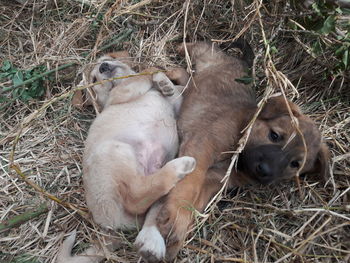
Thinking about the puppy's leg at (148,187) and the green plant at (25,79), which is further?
the green plant at (25,79)

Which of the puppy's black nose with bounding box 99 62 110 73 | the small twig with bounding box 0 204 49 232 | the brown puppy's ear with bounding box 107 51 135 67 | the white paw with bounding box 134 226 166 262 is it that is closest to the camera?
the white paw with bounding box 134 226 166 262

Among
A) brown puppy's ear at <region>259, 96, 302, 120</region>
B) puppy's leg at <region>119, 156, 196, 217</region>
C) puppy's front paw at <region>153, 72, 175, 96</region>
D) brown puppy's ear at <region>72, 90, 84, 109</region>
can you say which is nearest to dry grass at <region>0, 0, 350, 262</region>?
brown puppy's ear at <region>72, 90, 84, 109</region>

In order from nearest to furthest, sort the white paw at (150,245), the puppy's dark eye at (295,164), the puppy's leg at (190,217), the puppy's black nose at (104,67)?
the white paw at (150,245)
the puppy's leg at (190,217)
the puppy's dark eye at (295,164)
the puppy's black nose at (104,67)

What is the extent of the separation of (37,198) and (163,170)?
121 centimetres

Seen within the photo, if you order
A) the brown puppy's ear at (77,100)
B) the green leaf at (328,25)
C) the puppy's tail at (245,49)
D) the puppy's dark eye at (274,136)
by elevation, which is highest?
the green leaf at (328,25)

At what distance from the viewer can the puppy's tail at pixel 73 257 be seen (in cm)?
283

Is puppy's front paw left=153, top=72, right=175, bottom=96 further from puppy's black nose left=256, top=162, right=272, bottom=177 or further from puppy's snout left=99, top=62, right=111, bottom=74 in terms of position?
puppy's black nose left=256, top=162, right=272, bottom=177

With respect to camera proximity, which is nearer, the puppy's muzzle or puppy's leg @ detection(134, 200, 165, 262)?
puppy's leg @ detection(134, 200, 165, 262)

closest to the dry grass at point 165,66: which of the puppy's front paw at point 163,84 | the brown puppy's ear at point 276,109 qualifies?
the brown puppy's ear at point 276,109

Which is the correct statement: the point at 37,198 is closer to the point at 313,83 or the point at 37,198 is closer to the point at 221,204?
the point at 221,204

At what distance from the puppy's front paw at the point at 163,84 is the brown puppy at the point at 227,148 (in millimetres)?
213

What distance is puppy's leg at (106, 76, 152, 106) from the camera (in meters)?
3.58

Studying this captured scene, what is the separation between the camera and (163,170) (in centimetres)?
289

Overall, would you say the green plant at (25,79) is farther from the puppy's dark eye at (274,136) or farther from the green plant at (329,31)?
the green plant at (329,31)
